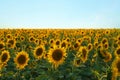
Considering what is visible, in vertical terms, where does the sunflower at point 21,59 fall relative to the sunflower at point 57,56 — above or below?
→ below

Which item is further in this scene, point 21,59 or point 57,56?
point 21,59

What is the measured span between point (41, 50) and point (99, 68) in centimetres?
183

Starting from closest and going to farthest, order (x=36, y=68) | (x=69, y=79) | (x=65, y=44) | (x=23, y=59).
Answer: (x=69, y=79), (x=23, y=59), (x=36, y=68), (x=65, y=44)

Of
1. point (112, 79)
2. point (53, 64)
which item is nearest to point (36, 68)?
point (53, 64)

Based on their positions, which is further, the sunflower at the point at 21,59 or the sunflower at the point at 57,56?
the sunflower at the point at 21,59

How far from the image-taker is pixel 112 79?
18.9 feet

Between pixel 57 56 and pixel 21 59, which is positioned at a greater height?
pixel 57 56

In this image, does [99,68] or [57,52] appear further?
[99,68]

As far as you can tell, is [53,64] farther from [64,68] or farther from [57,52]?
[64,68]

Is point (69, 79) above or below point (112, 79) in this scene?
below

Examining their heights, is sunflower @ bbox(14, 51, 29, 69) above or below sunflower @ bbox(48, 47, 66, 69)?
below

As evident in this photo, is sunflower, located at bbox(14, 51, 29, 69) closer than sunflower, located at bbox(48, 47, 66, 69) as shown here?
No

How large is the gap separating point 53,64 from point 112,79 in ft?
12.3

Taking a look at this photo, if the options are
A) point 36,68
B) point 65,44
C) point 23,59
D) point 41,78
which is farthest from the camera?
point 65,44
